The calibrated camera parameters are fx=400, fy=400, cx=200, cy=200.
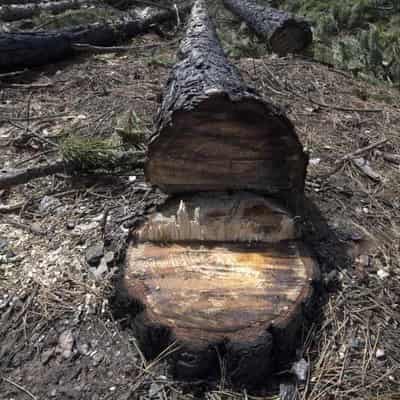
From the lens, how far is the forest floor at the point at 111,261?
154cm

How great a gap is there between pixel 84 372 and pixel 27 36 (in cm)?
414

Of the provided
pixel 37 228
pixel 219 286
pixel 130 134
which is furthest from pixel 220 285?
pixel 130 134

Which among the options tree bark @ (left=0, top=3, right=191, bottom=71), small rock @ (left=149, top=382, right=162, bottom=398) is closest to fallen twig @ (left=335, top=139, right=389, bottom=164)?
small rock @ (left=149, top=382, right=162, bottom=398)

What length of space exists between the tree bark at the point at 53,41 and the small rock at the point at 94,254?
319 centimetres

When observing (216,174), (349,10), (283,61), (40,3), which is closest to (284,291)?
(216,174)

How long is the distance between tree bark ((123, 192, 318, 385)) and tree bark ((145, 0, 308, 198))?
0.10 metres

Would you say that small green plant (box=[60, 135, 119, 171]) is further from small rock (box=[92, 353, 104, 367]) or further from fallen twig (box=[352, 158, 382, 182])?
fallen twig (box=[352, 158, 382, 182])

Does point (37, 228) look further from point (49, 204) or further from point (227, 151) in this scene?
point (227, 151)

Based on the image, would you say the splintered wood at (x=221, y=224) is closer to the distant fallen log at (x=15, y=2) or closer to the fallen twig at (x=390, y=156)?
the fallen twig at (x=390, y=156)

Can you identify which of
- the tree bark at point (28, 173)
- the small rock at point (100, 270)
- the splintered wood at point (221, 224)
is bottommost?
the small rock at point (100, 270)

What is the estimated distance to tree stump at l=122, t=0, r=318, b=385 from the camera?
4.81 ft

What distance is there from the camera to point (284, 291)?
158 centimetres

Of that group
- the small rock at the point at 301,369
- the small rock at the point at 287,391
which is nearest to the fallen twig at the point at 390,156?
the small rock at the point at 301,369

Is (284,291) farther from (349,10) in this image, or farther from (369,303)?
(349,10)
